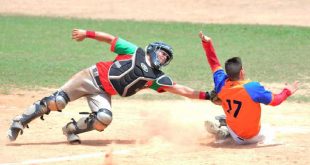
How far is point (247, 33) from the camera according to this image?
24.5m

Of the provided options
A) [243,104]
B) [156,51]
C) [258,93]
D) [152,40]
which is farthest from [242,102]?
[152,40]

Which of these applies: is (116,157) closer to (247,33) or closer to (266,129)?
(266,129)

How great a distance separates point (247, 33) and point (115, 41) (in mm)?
15582

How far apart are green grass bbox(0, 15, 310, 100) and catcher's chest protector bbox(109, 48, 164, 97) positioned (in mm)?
5382

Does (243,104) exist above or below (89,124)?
above

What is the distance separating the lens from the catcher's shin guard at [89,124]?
9.02m

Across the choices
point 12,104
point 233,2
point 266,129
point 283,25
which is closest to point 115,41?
point 266,129

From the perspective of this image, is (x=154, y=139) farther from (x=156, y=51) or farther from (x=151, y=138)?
(x=156, y=51)

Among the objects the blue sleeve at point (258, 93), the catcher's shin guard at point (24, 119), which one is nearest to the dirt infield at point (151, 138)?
the catcher's shin guard at point (24, 119)

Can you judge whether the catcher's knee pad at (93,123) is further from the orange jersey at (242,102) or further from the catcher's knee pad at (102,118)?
the orange jersey at (242,102)

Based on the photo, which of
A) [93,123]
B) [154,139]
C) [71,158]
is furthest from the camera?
[154,139]

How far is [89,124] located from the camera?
923 cm

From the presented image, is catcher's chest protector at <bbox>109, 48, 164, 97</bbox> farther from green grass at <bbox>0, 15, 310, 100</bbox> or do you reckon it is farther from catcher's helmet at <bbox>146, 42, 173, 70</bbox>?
green grass at <bbox>0, 15, 310, 100</bbox>

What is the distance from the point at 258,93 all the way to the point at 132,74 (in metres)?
1.56
